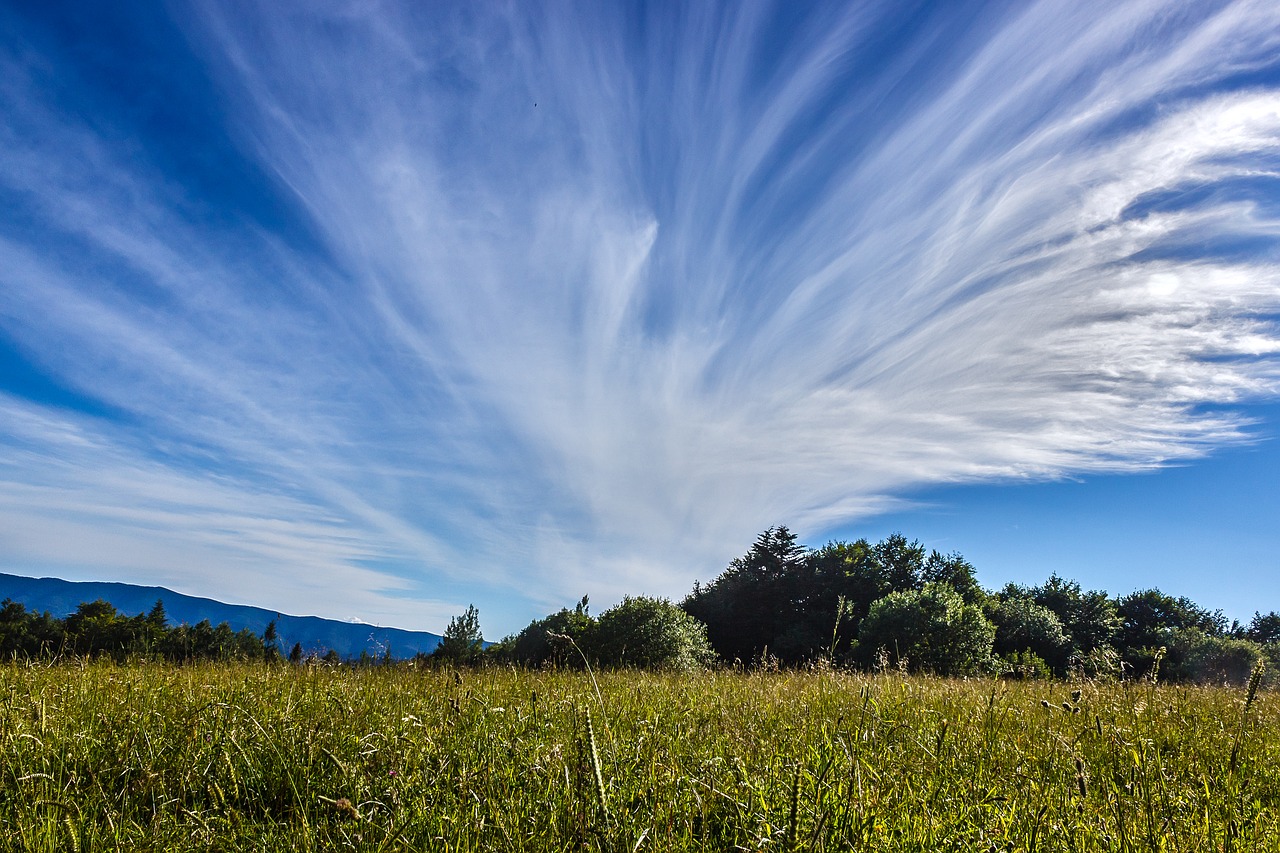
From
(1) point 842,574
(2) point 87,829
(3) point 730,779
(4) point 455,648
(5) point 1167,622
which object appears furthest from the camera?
(5) point 1167,622

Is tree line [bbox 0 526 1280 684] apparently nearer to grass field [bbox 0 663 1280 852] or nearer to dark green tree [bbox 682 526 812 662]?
dark green tree [bbox 682 526 812 662]

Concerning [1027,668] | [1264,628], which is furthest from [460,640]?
[1264,628]

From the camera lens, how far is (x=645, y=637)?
19219mm

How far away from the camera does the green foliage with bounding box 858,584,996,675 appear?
21656 millimetres

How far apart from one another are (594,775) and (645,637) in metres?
18.8

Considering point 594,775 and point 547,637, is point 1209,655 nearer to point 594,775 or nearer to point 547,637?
point 547,637

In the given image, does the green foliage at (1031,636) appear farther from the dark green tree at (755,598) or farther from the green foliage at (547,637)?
the green foliage at (547,637)

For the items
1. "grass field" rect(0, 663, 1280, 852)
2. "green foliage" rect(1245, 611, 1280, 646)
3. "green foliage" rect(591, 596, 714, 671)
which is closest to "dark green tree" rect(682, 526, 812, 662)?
"green foliage" rect(591, 596, 714, 671)

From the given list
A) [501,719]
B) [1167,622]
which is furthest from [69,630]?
[1167,622]

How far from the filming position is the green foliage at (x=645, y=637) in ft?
62.1

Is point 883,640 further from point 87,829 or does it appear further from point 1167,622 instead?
point 1167,622

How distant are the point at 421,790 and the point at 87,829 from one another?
133 centimetres

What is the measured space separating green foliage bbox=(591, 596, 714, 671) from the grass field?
1360 centimetres

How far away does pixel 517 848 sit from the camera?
2.24 meters
